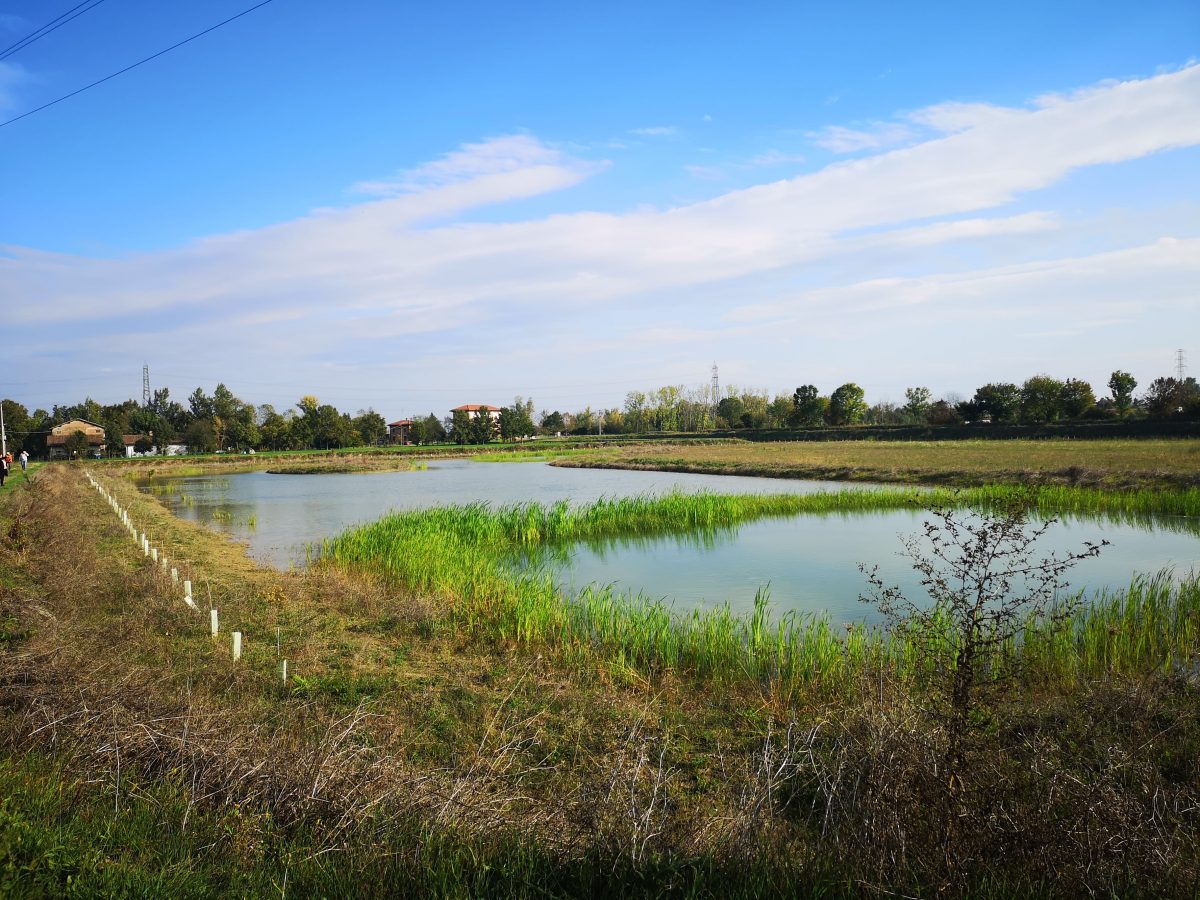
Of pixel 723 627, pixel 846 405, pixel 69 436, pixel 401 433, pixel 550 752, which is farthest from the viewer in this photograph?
pixel 401 433

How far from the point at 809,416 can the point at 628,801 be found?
8532 centimetres

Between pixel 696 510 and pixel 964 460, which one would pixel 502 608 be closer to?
pixel 696 510

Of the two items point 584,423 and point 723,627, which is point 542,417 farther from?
point 723,627

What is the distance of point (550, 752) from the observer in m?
5.70

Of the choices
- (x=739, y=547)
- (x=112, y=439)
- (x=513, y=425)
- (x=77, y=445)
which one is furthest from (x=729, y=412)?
(x=739, y=547)

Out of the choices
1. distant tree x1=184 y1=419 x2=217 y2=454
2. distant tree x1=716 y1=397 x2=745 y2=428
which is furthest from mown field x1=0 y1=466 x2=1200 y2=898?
distant tree x1=716 y1=397 x2=745 y2=428

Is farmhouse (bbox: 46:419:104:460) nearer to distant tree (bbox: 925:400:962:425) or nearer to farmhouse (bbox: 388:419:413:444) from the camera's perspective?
farmhouse (bbox: 388:419:413:444)

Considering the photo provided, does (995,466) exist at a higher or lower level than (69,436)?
lower

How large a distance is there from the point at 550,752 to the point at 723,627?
3.15m

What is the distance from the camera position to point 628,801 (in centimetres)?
404

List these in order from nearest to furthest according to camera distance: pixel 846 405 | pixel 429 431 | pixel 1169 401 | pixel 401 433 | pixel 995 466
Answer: pixel 995 466
pixel 1169 401
pixel 846 405
pixel 429 431
pixel 401 433

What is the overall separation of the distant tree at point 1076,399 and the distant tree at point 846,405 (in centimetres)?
2490

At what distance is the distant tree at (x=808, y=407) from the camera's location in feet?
280

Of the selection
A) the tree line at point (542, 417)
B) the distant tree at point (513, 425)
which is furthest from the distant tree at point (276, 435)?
the distant tree at point (513, 425)
